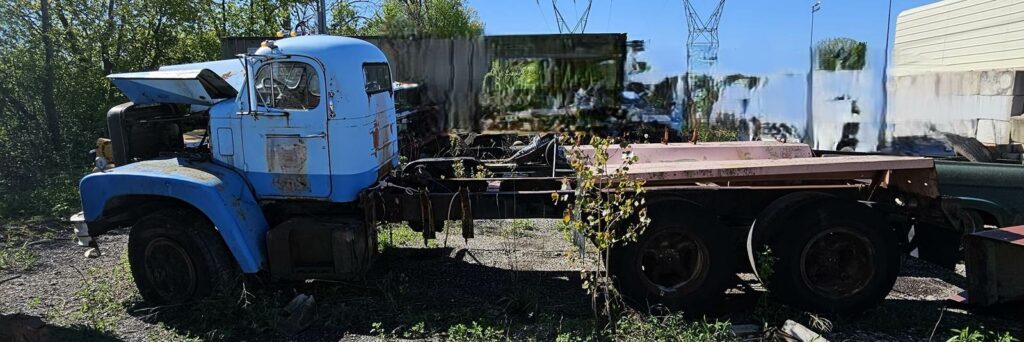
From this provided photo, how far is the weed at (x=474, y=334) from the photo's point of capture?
183 inches

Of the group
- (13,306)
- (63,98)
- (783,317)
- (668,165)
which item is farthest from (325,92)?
(63,98)

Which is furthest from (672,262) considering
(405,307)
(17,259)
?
(17,259)

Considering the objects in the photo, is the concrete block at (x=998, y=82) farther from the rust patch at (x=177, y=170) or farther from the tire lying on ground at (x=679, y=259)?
the rust patch at (x=177, y=170)

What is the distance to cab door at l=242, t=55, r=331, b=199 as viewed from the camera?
17.0 feet

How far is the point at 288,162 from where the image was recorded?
5281mm

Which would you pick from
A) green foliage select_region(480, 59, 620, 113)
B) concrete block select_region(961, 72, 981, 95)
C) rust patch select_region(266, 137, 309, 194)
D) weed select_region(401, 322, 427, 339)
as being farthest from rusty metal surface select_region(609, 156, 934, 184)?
green foliage select_region(480, 59, 620, 113)

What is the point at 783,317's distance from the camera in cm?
521

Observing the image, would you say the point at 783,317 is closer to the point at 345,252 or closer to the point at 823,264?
the point at 823,264

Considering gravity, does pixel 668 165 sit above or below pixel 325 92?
below

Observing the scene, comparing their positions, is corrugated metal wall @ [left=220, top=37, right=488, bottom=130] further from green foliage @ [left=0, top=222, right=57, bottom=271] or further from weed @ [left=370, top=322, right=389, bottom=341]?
weed @ [left=370, top=322, right=389, bottom=341]

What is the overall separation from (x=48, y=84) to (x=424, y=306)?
1217 cm

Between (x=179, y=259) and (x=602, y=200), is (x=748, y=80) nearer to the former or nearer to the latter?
(x=602, y=200)

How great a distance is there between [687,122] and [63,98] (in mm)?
13319

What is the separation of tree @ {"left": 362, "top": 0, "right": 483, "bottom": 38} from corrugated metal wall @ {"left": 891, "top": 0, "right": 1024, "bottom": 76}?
355 inches
